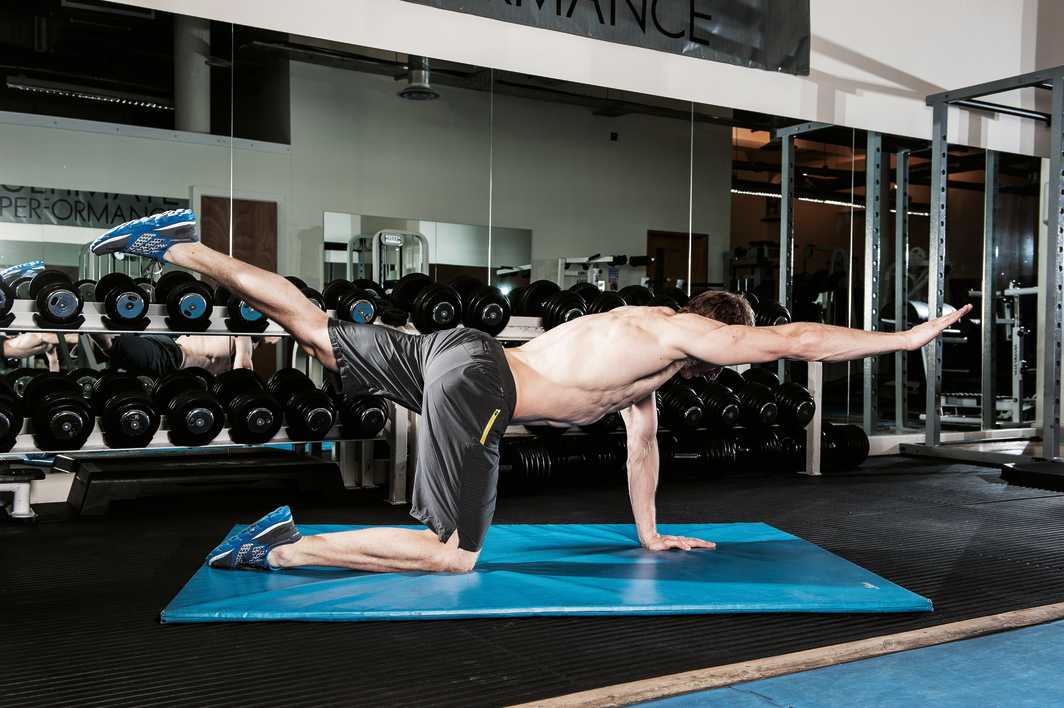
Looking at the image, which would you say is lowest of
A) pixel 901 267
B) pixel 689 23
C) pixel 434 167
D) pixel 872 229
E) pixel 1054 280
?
pixel 1054 280

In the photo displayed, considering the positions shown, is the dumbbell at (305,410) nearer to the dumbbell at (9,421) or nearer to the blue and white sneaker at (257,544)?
the dumbbell at (9,421)

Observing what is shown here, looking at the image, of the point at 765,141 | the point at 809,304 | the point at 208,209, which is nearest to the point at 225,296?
the point at 208,209

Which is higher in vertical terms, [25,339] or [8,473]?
[25,339]

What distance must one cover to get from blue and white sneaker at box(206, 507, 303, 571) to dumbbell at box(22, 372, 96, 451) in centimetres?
121

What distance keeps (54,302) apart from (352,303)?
1207mm

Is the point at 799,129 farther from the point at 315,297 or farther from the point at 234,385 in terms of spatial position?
the point at 234,385

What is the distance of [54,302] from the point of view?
3660 millimetres

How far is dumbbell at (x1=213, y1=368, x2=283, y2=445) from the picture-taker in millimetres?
3949

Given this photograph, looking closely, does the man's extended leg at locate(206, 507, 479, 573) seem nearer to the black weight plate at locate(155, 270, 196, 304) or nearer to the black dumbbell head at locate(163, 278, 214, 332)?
the black dumbbell head at locate(163, 278, 214, 332)

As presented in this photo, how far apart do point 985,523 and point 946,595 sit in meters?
1.51

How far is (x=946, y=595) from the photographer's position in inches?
110

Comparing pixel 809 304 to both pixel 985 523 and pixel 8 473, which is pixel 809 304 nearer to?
pixel 985 523

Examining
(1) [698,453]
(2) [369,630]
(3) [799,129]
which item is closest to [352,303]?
(2) [369,630]

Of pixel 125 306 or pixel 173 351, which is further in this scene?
pixel 173 351
